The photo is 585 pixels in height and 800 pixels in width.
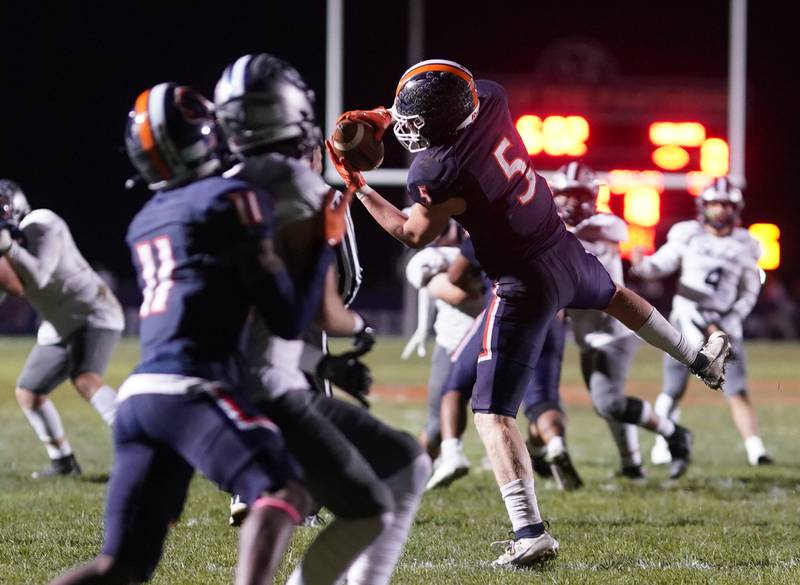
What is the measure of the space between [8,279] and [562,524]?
3.27 meters

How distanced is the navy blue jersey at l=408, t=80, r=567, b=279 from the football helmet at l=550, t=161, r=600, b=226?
225 centimetres

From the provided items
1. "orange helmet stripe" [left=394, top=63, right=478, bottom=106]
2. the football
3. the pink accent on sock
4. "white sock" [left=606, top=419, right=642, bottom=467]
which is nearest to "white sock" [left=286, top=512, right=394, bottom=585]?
the pink accent on sock

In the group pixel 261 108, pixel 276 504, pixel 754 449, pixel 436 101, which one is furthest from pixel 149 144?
pixel 754 449

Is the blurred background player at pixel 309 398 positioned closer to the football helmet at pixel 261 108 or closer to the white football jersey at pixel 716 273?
the football helmet at pixel 261 108

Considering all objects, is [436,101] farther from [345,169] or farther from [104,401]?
[104,401]

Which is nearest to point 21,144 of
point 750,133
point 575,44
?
point 750,133

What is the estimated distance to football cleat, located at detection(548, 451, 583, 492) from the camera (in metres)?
6.87

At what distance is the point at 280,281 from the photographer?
3.07m

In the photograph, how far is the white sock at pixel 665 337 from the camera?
5.14 metres

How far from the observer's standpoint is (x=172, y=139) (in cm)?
321

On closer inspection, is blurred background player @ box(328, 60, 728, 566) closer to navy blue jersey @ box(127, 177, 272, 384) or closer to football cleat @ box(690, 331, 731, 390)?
football cleat @ box(690, 331, 731, 390)

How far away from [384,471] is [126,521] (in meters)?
0.71

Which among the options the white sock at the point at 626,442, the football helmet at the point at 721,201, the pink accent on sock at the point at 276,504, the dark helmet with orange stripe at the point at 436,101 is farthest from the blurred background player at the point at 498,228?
the football helmet at the point at 721,201

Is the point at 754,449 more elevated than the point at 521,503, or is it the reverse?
the point at 521,503
